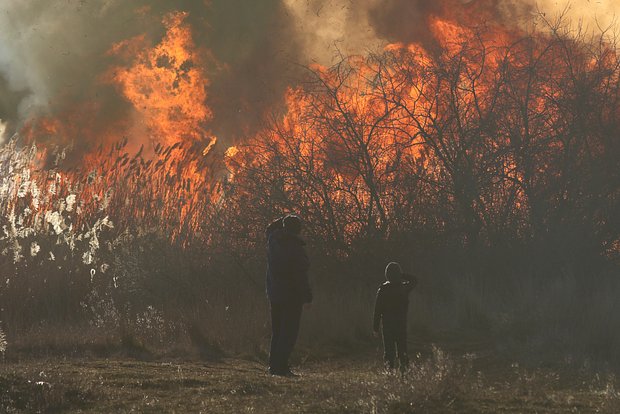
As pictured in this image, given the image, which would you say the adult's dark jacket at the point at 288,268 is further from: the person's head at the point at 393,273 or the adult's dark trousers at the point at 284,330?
the person's head at the point at 393,273

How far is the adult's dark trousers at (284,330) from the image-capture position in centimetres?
1186

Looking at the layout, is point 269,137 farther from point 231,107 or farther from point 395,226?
point 231,107

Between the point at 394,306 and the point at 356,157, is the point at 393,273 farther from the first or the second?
the point at 356,157

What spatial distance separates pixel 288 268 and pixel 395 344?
5.38 feet

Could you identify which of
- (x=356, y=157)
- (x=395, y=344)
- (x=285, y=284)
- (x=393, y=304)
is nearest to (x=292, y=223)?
(x=285, y=284)

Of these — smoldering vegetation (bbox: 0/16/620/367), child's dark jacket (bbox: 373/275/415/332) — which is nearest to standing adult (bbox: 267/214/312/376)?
child's dark jacket (bbox: 373/275/415/332)

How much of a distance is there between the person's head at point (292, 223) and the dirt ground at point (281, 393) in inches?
72.5

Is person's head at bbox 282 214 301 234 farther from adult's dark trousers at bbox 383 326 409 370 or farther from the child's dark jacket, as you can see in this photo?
adult's dark trousers at bbox 383 326 409 370

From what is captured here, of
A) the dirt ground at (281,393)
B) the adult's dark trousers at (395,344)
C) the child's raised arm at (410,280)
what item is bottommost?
the dirt ground at (281,393)

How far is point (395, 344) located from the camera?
456 inches

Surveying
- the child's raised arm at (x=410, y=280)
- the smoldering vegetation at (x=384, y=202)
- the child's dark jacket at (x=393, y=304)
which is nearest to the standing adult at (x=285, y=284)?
the child's dark jacket at (x=393, y=304)

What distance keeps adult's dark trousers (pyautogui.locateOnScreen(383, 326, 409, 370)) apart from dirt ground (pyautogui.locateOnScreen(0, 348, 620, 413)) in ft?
1.56

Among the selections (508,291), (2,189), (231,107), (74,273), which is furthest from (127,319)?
(231,107)

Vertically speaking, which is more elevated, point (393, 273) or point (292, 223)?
point (292, 223)
